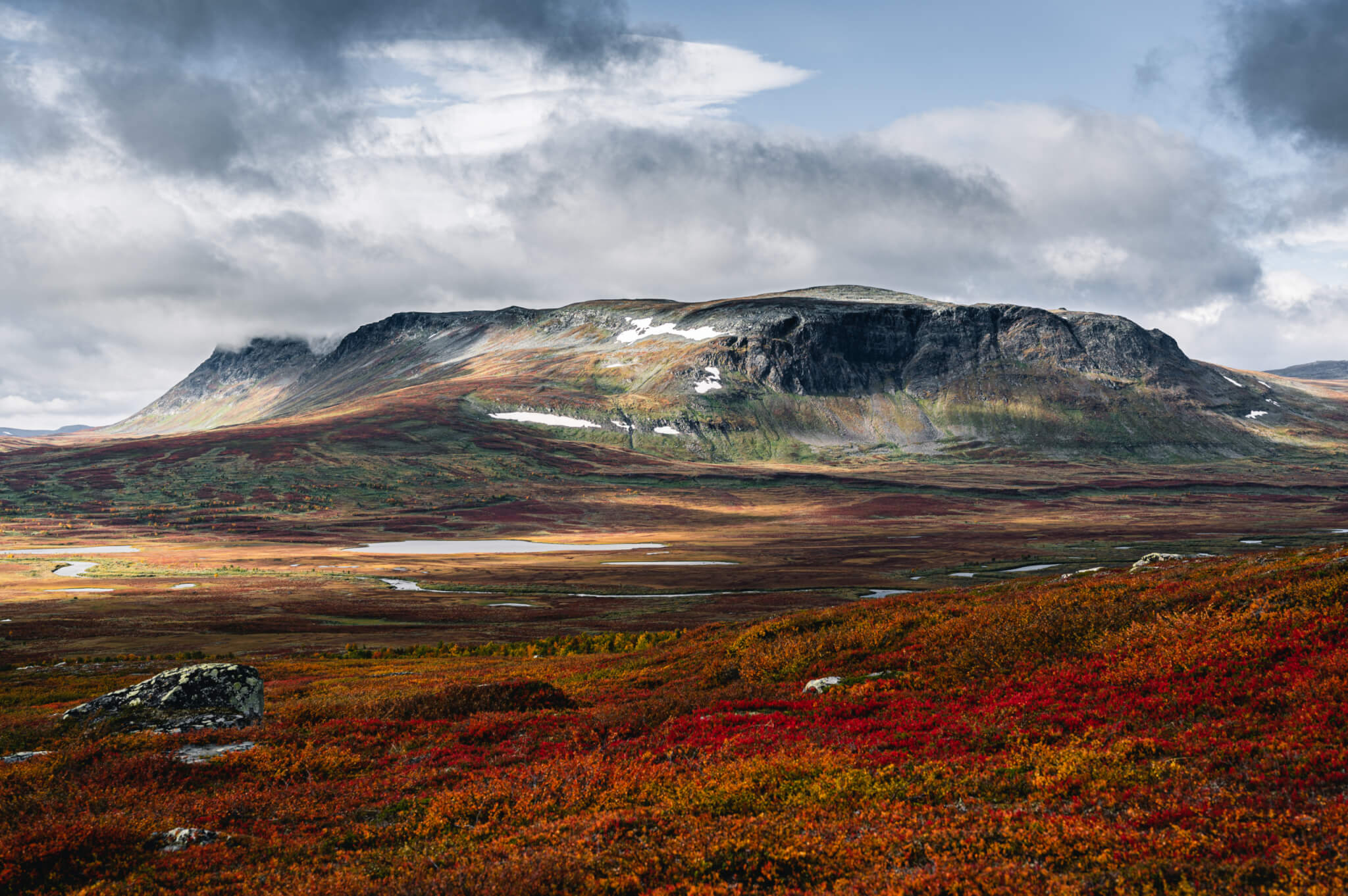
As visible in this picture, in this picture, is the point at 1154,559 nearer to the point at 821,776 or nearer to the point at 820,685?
the point at 820,685

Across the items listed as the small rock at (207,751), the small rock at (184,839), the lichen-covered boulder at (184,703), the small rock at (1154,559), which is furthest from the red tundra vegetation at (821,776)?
the small rock at (1154,559)

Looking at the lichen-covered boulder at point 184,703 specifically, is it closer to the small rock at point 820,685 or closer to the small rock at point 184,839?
the small rock at point 184,839

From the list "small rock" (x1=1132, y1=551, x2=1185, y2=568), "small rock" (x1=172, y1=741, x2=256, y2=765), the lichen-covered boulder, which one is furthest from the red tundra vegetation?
"small rock" (x1=1132, y1=551, x2=1185, y2=568)

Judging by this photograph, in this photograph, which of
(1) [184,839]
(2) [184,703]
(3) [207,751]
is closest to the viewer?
(1) [184,839]

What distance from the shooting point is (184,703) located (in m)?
25.1

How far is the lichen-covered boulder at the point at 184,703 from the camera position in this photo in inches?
940

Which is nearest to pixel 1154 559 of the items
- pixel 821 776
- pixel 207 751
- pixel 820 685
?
pixel 820 685

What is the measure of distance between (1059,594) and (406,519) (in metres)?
179

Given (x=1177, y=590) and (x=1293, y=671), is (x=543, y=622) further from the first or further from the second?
(x=1293, y=671)

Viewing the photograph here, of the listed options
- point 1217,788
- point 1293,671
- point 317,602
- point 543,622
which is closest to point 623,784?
point 1217,788

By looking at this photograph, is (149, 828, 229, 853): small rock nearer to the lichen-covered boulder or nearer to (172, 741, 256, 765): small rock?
(172, 741, 256, 765): small rock

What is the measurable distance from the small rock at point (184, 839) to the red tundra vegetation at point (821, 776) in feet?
0.62

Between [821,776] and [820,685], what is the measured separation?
1005 cm

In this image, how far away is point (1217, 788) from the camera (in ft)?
39.3
